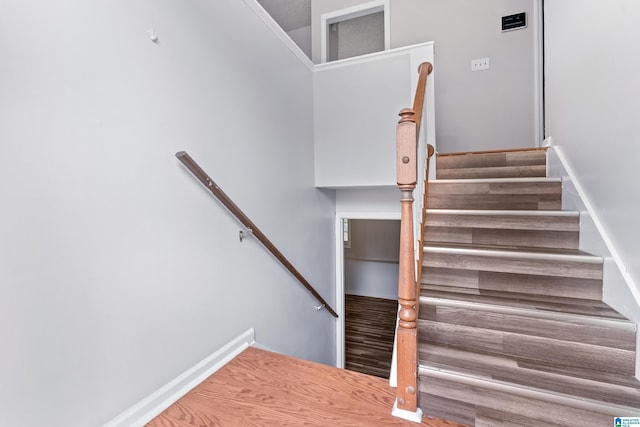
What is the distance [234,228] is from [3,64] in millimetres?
1160

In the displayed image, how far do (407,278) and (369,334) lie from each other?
3624 mm

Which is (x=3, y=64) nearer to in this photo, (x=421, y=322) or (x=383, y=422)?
(x=383, y=422)

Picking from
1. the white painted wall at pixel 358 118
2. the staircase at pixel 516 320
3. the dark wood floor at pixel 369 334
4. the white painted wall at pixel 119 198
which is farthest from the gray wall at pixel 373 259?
the white painted wall at pixel 119 198

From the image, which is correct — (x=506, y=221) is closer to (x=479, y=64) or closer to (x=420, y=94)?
(x=420, y=94)

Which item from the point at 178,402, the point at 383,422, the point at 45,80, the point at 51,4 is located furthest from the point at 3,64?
the point at 383,422

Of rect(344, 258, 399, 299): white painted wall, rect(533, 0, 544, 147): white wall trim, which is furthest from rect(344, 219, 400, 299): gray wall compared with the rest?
rect(533, 0, 544, 147): white wall trim

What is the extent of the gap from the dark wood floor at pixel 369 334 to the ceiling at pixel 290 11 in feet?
15.2

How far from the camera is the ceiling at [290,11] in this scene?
3.98 m

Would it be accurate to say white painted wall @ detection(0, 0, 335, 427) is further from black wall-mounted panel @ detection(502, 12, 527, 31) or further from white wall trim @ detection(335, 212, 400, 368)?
black wall-mounted panel @ detection(502, 12, 527, 31)

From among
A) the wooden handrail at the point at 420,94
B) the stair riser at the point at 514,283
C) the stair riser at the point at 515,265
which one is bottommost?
the stair riser at the point at 514,283

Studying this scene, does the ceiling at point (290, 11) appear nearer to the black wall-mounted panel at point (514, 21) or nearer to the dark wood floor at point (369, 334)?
the black wall-mounted panel at point (514, 21)

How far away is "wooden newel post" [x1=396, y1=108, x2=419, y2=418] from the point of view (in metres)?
1.17

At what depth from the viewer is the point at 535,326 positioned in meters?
1.37

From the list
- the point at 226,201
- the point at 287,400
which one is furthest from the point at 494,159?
the point at 287,400
